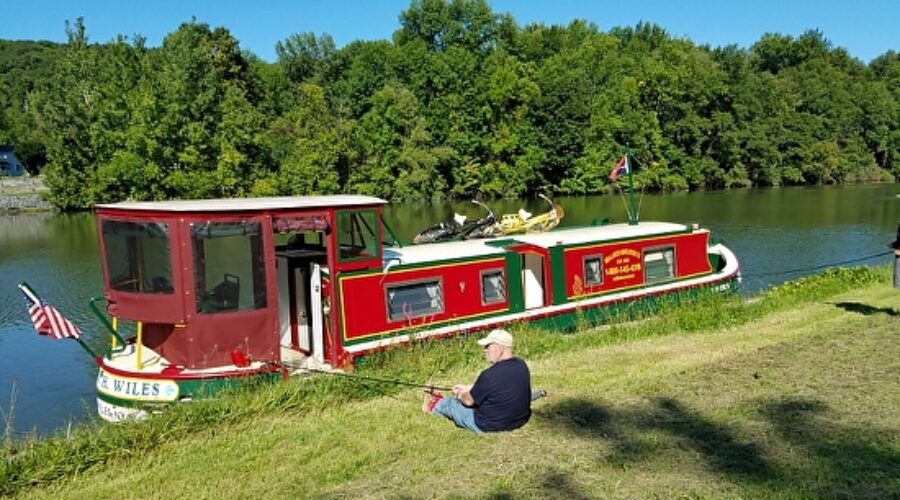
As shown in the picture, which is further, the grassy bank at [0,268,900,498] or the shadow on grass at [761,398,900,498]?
the grassy bank at [0,268,900,498]

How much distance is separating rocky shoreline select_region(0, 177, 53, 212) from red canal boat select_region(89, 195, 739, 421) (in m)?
56.1

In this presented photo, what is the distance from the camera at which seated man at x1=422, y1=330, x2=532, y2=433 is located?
6.92 m

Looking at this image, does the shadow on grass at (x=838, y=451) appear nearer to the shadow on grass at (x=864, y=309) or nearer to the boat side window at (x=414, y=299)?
the shadow on grass at (x=864, y=309)

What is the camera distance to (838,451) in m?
6.26

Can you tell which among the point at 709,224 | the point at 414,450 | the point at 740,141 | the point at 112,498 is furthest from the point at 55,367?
the point at 740,141

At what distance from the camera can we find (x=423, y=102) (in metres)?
68.8

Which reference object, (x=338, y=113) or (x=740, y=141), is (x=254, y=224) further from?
(x=740, y=141)

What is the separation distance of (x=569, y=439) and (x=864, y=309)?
26.7 ft

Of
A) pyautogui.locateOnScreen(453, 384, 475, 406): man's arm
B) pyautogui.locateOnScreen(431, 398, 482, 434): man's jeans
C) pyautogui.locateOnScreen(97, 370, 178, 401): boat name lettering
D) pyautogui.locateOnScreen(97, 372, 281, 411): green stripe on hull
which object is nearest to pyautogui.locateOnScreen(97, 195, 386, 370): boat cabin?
pyautogui.locateOnScreen(97, 372, 281, 411): green stripe on hull

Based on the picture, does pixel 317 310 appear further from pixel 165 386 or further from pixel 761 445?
pixel 761 445

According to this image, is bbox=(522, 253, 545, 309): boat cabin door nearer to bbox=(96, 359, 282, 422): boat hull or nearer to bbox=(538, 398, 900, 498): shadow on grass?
bbox=(96, 359, 282, 422): boat hull

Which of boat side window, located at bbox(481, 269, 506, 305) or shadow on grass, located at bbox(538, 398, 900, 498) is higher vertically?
boat side window, located at bbox(481, 269, 506, 305)

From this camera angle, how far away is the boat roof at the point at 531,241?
13.6 metres

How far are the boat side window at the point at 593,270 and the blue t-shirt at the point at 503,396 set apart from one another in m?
8.49
